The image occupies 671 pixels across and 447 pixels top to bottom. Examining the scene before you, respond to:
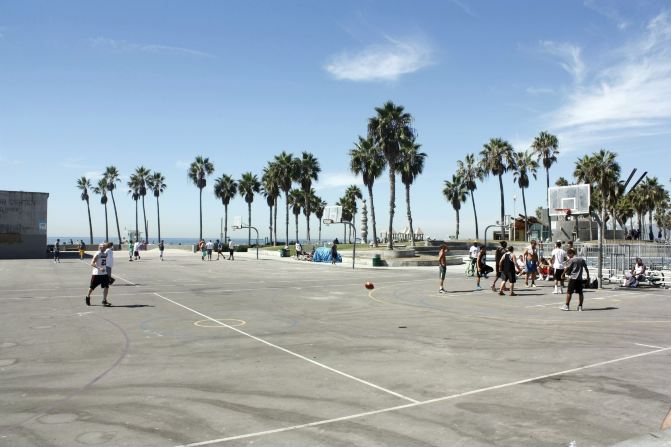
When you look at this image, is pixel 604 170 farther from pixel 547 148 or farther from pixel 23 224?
pixel 23 224

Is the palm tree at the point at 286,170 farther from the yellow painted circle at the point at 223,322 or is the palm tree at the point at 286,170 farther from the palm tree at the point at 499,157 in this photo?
the yellow painted circle at the point at 223,322

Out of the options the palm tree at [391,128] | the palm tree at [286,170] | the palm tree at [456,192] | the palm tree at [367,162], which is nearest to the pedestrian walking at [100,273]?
the palm tree at [391,128]

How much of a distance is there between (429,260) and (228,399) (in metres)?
34.1

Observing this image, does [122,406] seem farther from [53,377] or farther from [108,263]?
[108,263]

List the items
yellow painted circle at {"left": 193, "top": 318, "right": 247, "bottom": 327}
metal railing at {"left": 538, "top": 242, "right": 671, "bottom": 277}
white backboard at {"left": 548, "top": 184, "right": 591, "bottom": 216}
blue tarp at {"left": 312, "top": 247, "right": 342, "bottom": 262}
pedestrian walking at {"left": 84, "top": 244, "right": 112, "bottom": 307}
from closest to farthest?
yellow painted circle at {"left": 193, "top": 318, "right": 247, "bottom": 327} → pedestrian walking at {"left": 84, "top": 244, "right": 112, "bottom": 307} → metal railing at {"left": 538, "top": 242, "right": 671, "bottom": 277} → white backboard at {"left": 548, "top": 184, "right": 591, "bottom": 216} → blue tarp at {"left": 312, "top": 247, "right": 342, "bottom": 262}

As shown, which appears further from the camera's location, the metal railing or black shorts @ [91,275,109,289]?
the metal railing

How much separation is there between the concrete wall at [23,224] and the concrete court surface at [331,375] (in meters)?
45.9

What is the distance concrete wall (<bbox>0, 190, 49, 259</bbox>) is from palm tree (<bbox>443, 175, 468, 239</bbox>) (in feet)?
186

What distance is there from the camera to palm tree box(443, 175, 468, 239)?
3260 inches

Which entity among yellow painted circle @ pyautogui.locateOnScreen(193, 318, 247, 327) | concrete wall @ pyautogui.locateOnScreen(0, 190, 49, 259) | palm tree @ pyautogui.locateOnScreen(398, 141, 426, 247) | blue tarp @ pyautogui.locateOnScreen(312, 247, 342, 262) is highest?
palm tree @ pyautogui.locateOnScreen(398, 141, 426, 247)

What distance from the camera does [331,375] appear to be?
7781mm

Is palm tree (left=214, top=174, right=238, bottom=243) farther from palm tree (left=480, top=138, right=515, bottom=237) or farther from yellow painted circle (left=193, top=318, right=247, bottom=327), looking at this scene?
yellow painted circle (left=193, top=318, right=247, bottom=327)

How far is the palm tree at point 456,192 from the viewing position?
82800mm

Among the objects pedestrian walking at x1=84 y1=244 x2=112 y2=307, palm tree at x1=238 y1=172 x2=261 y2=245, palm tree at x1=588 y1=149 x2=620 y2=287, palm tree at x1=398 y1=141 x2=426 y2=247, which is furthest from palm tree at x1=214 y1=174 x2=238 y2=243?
pedestrian walking at x1=84 y1=244 x2=112 y2=307
